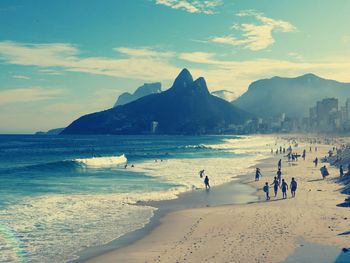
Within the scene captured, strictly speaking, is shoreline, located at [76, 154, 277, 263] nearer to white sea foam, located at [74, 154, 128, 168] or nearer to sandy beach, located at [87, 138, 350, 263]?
sandy beach, located at [87, 138, 350, 263]

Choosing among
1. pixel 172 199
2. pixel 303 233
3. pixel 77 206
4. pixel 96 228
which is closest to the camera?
pixel 303 233

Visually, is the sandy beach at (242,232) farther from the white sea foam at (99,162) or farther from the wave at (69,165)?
the white sea foam at (99,162)

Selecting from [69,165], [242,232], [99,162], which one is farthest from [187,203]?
[99,162]

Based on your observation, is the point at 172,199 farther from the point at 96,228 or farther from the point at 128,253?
the point at 128,253

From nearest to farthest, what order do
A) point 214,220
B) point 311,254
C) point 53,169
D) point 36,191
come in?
point 311,254 < point 214,220 < point 36,191 < point 53,169

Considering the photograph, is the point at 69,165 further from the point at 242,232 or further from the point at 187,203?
the point at 242,232

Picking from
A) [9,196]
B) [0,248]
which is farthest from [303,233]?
[9,196]

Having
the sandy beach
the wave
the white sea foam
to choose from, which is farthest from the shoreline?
the white sea foam
